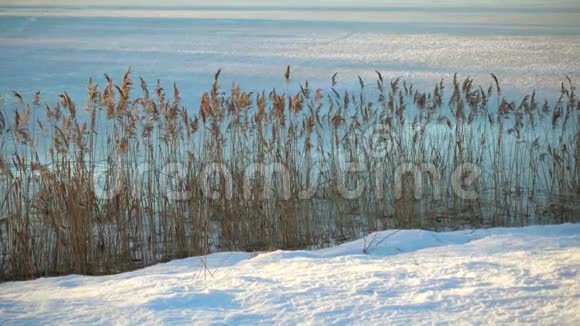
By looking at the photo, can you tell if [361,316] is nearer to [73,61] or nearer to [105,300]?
[105,300]

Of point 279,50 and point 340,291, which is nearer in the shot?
point 340,291

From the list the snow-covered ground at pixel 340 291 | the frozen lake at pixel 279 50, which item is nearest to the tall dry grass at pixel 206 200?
the snow-covered ground at pixel 340 291

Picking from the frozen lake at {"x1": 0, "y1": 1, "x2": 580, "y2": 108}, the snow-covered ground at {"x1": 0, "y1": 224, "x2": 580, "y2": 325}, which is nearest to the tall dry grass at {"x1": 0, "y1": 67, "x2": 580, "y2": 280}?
the snow-covered ground at {"x1": 0, "y1": 224, "x2": 580, "y2": 325}

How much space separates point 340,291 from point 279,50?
8.35 m

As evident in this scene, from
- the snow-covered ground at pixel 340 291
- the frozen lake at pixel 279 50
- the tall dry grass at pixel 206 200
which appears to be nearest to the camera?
the snow-covered ground at pixel 340 291

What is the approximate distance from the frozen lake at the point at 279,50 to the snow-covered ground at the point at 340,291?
4.27 meters

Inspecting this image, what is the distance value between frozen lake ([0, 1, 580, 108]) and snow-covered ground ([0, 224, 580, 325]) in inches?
168

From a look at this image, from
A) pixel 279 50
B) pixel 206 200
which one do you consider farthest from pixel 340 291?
pixel 279 50

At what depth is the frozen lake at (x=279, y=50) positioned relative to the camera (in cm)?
825

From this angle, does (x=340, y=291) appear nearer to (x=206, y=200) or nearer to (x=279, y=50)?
(x=206, y=200)

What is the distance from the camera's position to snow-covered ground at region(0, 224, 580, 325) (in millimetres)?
2301

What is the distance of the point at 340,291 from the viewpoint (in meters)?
2.51

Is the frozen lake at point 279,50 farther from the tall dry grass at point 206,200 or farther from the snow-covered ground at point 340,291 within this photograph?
the snow-covered ground at point 340,291

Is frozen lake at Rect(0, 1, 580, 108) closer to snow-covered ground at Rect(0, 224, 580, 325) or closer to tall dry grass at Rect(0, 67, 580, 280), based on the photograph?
tall dry grass at Rect(0, 67, 580, 280)
